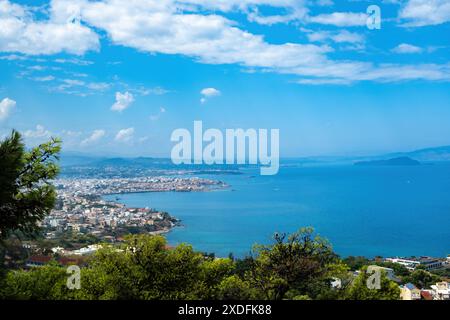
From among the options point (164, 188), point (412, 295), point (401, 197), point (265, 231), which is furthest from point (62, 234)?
point (401, 197)

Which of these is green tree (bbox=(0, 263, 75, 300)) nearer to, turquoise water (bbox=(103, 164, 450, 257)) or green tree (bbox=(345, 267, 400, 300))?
green tree (bbox=(345, 267, 400, 300))

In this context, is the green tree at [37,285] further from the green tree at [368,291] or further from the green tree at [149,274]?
the green tree at [368,291]

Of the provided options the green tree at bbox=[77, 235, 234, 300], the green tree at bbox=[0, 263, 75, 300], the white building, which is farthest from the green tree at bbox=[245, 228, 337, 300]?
the white building

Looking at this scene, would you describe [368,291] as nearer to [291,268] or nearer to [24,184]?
[291,268]

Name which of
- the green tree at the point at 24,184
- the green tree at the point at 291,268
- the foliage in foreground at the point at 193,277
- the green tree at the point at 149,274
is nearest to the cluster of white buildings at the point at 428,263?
the green tree at the point at 291,268

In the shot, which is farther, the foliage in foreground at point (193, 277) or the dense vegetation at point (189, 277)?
the foliage in foreground at point (193, 277)
